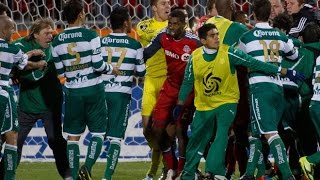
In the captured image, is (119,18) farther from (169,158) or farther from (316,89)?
(316,89)

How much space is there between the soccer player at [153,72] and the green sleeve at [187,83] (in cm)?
136

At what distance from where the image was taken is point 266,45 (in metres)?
11.4

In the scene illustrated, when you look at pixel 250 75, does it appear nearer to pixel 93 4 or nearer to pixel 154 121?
pixel 154 121

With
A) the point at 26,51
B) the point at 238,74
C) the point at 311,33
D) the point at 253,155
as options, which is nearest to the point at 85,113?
the point at 26,51

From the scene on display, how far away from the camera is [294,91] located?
1201 centimetres

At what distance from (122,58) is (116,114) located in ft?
2.01

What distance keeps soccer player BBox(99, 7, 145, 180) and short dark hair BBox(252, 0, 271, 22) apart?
1.49 meters

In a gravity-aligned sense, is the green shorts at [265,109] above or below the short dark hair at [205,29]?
below

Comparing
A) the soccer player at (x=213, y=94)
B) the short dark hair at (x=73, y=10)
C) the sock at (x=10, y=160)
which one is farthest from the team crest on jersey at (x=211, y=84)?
the sock at (x=10, y=160)

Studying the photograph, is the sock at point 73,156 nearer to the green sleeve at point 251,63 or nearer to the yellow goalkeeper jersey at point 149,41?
the yellow goalkeeper jersey at point 149,41

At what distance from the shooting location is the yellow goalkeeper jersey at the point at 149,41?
13.0m

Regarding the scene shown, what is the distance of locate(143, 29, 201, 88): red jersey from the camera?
1234 centimetres

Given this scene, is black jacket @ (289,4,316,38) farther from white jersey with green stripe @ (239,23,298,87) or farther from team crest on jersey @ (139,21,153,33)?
team crest on jersey @ (139,21,153,33)

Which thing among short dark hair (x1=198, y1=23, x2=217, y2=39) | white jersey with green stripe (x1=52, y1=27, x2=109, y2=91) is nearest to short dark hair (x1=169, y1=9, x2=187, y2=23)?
short dark hair (x1=198, y1=23, x2=217, y2=39)
